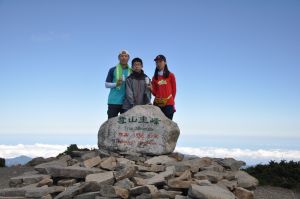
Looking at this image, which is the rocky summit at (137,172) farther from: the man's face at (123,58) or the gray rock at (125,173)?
the man's face at (123,58)

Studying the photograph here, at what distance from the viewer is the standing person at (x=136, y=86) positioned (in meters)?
13.7

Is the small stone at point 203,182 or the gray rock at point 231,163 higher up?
the gray rock at point 231,163

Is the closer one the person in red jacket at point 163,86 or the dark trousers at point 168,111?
the person in red jacket at point 163,86

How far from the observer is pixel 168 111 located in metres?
14.3

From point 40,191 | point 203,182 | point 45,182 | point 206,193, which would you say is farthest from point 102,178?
point 206,193

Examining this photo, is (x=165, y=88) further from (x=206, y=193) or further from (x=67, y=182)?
(x=206, y=193)

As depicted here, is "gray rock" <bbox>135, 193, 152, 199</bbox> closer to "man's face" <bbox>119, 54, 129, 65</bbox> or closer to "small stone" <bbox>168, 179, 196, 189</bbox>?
"small stone" <bbox>168, 179, 196, 189</bbox>

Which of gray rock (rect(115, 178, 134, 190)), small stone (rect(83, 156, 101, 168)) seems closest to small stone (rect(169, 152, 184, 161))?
small stone (rect(83, 156, 101, 168))

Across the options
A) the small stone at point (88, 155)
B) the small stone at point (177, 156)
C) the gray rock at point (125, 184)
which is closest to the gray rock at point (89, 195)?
the gray rock at point (125, 184)

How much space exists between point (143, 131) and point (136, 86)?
4.64ft

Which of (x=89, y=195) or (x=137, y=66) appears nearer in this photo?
(x=89, y=195)

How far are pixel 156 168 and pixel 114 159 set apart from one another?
1415 millimetres

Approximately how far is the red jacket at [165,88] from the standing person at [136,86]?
24 centimetres

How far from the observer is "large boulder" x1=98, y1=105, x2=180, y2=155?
542 inches
